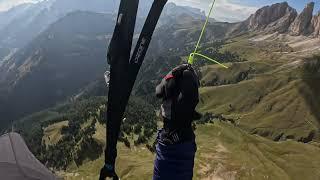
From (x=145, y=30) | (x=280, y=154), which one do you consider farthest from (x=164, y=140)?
(x=280, y=154)

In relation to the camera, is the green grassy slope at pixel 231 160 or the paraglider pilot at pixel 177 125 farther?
the green grassy slope at pixel 231 160

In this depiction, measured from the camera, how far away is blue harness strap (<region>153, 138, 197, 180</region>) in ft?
27.5

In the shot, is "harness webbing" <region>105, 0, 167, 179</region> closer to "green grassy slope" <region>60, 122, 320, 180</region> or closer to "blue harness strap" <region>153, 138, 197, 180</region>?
"blue harness strap" <region>153, 138, 197, 180</region>

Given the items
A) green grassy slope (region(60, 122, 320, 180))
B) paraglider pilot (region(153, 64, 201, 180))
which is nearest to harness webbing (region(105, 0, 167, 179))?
paraglider pilot (region(153, 64, 201, 180))

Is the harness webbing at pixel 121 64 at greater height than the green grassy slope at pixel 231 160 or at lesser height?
greater

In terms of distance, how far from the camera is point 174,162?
332 inches

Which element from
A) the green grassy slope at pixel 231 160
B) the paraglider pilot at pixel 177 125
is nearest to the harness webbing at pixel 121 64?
the paraglider pilot at pixel 177 125

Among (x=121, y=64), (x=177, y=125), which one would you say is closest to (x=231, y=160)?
(x=177, y=125)

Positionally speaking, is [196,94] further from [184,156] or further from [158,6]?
[158,6]

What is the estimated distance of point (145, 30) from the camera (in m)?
8.43

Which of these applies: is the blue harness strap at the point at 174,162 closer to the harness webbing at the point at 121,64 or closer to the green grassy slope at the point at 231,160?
the harness webbing at the point at 121,64

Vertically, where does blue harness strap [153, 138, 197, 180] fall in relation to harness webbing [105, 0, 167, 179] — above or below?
below

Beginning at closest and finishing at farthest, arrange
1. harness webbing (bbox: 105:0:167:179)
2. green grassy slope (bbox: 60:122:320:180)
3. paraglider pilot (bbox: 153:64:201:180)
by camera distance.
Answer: harness webbing (bbox: 105:0:167:179)
paraglider pilot (bbox: 153:64:201:180)
green grassy slope (bbox: 60:122:320:180)

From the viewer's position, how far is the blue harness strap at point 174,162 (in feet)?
27.5
